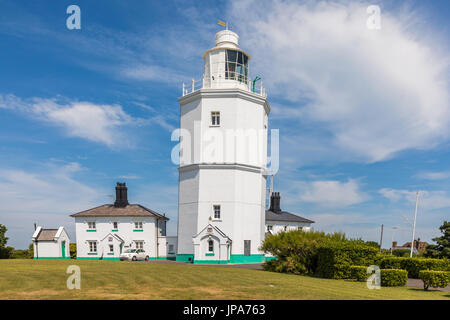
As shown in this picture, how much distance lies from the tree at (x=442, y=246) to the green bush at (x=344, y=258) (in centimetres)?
1427

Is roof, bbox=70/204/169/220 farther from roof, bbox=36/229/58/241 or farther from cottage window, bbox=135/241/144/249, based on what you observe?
roof, bbox=36/229/58/241

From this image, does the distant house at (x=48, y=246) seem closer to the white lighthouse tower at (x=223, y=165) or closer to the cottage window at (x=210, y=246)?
the white lighthouse tower at (x=223, y=165)

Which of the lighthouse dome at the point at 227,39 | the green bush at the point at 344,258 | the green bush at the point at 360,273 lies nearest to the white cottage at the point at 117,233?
the lighthouse dome at the point at 227,39

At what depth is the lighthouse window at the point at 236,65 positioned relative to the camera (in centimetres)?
3425

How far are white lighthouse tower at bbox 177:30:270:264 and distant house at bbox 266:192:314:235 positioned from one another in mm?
13422

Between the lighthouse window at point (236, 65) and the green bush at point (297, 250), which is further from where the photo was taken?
the lighthouse window at point (236, 65)

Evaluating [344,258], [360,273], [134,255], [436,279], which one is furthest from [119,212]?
[436,279]

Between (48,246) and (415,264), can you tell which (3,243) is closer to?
(48,246)

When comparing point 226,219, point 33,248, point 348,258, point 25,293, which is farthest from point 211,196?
point 33,248

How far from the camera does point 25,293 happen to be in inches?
424

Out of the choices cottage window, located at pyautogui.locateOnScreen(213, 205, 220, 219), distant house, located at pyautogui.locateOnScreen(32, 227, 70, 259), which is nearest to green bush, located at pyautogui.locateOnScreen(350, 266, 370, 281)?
cottage window, located at pyautogui.locateOnScreen(213, 205, 220, 219)

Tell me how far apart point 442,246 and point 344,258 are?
1682 cm

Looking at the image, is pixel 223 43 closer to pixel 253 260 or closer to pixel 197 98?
pixel 197 98

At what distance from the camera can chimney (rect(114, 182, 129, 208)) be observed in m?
41.0
